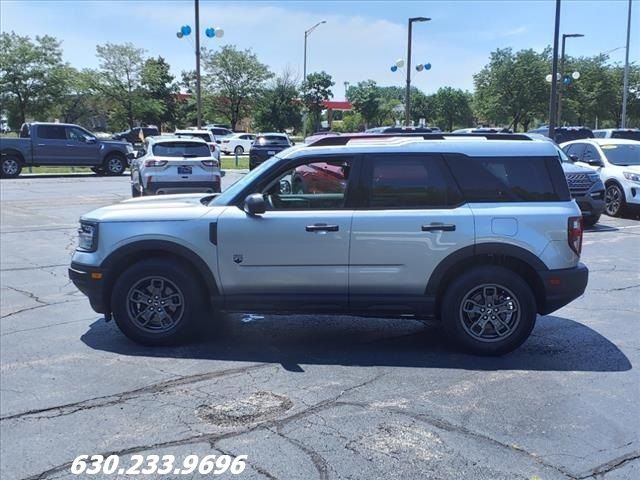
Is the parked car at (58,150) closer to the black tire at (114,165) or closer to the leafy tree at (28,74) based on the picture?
the black tire at (114,165)

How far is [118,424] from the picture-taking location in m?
4.23

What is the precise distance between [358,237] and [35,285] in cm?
470

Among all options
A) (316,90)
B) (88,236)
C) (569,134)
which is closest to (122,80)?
(316,90)

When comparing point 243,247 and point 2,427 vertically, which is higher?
point 243,247

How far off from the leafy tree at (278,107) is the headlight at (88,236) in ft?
177

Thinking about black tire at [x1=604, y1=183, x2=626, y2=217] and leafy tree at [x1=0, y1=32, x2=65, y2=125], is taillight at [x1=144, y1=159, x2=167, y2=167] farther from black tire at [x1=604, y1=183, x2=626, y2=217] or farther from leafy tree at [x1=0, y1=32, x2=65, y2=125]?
leafy tree at [x1=0, y1=32, x2=65, y2=125]

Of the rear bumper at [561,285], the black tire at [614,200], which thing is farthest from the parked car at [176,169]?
the rear bumper at [561,285]

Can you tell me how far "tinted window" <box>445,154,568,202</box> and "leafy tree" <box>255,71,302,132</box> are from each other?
54.5 meters

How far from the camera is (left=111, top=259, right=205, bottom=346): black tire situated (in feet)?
18.9

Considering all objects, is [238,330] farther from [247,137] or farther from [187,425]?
[247,137]

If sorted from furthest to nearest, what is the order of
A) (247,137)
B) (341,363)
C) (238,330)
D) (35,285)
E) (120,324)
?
(247,137) → (35,285) → (238,330) → (120,324) → (341,363)

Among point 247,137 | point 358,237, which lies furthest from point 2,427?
point 247,137

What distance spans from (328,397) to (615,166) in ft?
40.8

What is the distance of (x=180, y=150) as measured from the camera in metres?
15.2
